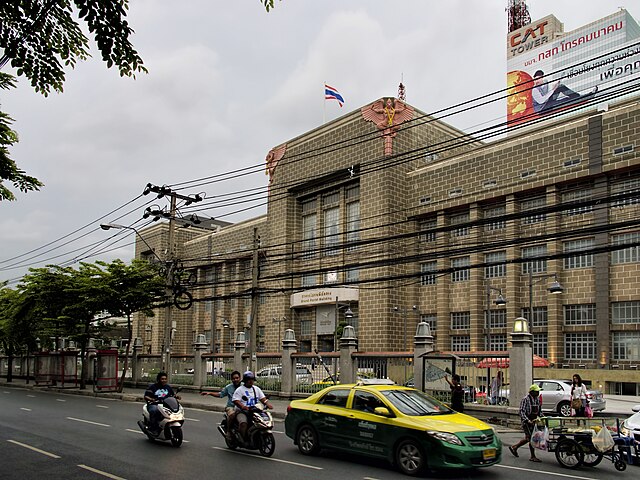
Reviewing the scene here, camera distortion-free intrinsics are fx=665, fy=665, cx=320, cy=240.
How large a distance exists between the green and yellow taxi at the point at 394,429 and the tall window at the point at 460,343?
3530 cm

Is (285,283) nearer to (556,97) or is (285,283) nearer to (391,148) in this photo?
(391,148)

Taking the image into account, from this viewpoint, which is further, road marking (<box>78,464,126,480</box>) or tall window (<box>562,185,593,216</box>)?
tall window (<box>562,185,593,216</box>)

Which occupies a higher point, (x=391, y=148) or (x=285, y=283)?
(x=391, y=148)

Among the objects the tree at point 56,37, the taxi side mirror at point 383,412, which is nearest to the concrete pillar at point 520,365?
the taxi side mirror at point 383,412

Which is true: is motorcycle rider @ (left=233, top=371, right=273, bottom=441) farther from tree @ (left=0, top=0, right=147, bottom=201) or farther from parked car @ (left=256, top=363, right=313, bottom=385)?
parked car @ (left=256, top=363, right=313, bottom=385)

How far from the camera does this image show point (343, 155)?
54.1 metres

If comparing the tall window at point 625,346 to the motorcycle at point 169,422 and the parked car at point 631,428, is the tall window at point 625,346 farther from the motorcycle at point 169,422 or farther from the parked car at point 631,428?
the motorcycle at point 169,422

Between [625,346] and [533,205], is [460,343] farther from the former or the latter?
[625,346]

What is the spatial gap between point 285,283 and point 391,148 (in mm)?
16349

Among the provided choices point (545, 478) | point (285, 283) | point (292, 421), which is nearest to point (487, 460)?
point (545, 478)

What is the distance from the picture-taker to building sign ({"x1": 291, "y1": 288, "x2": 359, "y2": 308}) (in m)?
52.8

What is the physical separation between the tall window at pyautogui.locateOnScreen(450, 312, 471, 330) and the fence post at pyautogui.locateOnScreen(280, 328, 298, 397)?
22160 mm

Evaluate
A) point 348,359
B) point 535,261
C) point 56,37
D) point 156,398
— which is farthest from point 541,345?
point 56,37

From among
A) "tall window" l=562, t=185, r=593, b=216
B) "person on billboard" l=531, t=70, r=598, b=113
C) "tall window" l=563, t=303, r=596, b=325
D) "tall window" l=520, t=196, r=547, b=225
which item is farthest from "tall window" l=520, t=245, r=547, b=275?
"person on billboard" l=531, t=70, r=598, b=113
